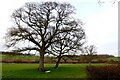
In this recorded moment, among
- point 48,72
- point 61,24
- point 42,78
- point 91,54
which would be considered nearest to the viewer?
point 42,78

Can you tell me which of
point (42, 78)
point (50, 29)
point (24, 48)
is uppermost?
point (50, 29)

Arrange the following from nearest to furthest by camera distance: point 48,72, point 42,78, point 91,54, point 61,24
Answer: point 42,78, point 48,72, point 61,24, point 91,54

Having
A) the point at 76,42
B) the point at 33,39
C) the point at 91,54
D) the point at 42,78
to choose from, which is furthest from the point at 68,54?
the point at 91,54

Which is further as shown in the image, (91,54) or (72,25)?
(91,54)

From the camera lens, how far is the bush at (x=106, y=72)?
3253cm

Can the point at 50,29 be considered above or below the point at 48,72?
above

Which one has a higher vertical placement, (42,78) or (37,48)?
(37,48)

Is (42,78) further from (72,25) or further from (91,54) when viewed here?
(91,54)

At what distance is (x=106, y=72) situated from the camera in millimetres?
33812

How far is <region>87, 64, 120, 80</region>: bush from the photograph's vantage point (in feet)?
107

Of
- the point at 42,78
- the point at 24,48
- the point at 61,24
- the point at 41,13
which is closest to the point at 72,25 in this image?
the point at 61,24

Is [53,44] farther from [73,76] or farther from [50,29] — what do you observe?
[73,76]

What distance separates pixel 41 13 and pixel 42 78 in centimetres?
1405

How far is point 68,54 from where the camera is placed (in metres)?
58.8
